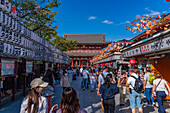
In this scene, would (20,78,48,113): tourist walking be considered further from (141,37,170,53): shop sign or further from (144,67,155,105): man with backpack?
(144,67,155,105): man with backpack

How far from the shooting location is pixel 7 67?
5871 mm

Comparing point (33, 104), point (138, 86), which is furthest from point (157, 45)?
point (33, 104)

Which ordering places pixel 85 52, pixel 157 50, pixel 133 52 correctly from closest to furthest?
pixel 157 50 → pixel 133 52 → pixel 85 52

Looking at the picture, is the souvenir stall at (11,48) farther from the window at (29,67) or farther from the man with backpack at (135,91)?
the man with backpack at (135,91)

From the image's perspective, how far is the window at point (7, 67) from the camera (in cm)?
551

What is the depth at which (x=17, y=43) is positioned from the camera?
6.02m

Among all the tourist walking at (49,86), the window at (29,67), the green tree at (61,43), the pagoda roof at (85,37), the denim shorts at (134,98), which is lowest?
the denim shorts at (134,98)

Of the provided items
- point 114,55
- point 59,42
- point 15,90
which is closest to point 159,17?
point 15,90

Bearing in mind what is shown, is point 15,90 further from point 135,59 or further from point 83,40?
point 83,40

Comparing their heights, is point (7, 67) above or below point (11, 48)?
below

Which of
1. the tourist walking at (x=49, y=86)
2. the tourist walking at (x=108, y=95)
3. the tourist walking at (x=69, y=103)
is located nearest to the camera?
the tourist walking at (x=69, y=103)

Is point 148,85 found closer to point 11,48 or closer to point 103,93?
point 103,93

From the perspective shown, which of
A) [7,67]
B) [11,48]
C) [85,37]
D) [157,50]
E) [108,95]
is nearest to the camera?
[108,95]

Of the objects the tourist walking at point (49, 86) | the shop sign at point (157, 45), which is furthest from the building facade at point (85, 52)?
the tourist walking at point (49, 86)
